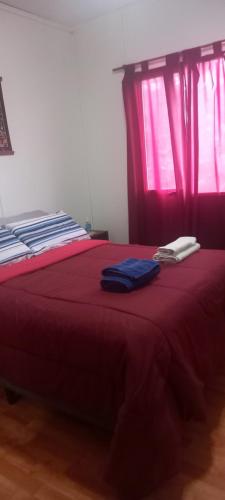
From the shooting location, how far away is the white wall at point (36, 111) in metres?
3.21

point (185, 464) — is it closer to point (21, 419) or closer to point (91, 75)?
point (21, 419)

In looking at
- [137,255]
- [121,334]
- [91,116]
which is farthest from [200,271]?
[91,116]

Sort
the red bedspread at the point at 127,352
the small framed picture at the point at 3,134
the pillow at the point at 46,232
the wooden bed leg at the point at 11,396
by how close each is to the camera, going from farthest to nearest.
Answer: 1. the small framed picture at the point at 3,134
2. the pillow at the point at 46,232
3. the wooden bed leg at the point at 11,396
4. the red bedspread at the point at 127,352

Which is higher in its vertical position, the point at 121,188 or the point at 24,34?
the point at 24,34

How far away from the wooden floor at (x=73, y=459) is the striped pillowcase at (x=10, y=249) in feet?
3.42

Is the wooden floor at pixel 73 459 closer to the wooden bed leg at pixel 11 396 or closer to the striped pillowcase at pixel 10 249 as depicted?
the wooden bed leg at pixel 11 396

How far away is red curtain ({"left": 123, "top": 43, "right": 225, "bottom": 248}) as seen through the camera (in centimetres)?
307

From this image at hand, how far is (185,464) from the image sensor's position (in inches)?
62.4

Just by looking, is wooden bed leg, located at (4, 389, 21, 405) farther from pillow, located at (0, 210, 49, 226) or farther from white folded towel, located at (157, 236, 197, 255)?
pillow, located at (0, 210, 49, 226)

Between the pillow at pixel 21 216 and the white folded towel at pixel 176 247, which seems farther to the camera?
the pillow at pixel 21 216

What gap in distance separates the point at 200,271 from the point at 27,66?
2526 millimetres

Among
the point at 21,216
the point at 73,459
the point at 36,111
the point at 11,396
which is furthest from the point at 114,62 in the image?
the point at 73,459

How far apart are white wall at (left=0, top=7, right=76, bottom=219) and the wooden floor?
192 centimetres

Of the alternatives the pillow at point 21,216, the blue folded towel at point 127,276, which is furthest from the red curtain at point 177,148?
the blue folded towel at point 127,276
